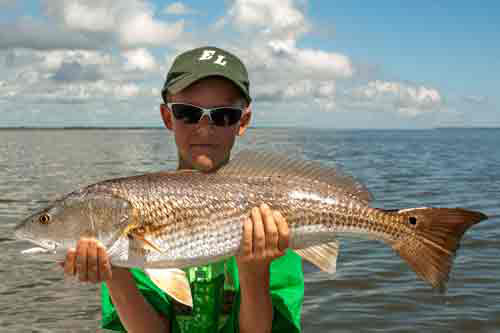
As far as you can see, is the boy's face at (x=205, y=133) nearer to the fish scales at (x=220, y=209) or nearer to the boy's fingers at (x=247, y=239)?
the fish scales at (x=220, y=209)

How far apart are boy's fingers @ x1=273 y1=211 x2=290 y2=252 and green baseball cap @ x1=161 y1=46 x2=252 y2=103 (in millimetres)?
1129

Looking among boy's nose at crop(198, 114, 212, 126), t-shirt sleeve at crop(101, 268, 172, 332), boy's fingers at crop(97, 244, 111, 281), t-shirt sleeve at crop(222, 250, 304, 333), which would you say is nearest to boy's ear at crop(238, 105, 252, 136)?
boy's nose at crop(198, 114, 212, 126)

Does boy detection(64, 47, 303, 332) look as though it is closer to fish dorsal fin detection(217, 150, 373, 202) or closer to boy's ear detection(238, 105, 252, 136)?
boy's ear detection(238, 105, 252, 136)

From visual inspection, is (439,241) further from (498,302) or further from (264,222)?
(498,302)

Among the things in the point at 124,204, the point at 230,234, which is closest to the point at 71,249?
the point at 124,204

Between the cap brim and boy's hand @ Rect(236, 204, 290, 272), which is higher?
the cap brim

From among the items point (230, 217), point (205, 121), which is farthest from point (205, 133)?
point (230, 217)

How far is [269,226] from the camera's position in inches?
127

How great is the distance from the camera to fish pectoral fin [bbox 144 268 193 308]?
3170 millimetres

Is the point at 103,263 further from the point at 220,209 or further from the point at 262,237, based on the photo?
the point at 262,237

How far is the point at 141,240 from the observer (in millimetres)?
3090

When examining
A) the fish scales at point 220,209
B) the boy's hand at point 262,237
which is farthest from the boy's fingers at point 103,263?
the boy's hand at point 262,237

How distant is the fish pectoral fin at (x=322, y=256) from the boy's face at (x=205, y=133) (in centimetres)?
98

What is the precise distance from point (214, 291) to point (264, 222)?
820 mm
